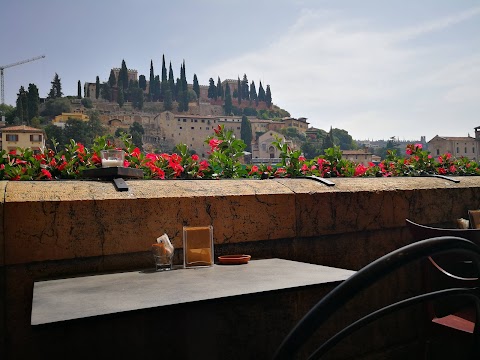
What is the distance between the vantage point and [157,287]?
4.88ft

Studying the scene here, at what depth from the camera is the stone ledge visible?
1796mm

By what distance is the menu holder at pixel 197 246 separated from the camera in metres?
1.95

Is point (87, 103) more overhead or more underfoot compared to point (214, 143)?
more overhead

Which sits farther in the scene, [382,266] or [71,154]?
[71,154]

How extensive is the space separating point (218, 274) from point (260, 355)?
1.48 feet

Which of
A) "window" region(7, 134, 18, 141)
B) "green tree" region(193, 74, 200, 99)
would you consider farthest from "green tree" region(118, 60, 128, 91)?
"window" region(7, 134, 18, 141)

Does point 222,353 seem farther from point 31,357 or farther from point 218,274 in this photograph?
point 31,357

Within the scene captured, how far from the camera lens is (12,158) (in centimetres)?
235

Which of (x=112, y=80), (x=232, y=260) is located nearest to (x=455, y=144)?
(x=112, y=80)

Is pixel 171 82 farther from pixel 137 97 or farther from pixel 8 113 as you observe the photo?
pixel 8 113

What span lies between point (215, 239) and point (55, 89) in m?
A: 94.5

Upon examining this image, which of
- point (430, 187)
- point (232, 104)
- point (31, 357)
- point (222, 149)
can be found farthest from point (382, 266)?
point (232, 104)

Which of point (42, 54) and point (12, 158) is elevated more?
point (42, 54)

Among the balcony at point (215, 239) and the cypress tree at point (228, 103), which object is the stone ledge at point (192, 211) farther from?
the cypress tree at point (228, 103)
